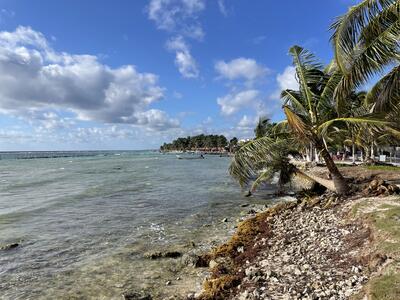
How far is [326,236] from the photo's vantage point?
10000 millimetres

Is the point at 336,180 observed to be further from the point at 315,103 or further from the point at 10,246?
the point at 10,246

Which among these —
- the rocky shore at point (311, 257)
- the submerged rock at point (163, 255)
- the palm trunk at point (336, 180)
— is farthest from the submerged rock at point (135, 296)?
the palm trunk at point (336, 180)

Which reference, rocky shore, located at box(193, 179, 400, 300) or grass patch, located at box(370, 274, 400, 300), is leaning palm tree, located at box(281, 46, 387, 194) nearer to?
rocky shore, located at box(193, 179, 400, 300)

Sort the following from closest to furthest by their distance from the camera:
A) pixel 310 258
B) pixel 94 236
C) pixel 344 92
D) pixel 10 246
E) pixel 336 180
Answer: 1. pixel 310 258
2. pixel 344 92
3. pixel 10 246
4. pixel 94 236
5. pixel 336 180

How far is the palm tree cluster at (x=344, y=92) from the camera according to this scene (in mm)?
9188

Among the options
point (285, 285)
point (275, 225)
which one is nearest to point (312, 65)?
point (275, 225)

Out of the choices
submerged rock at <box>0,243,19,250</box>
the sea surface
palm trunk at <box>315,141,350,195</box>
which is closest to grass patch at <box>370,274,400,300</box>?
the sea surface

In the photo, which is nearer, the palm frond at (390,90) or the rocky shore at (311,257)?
the rocky shore at (311,257)

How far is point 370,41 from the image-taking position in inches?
374

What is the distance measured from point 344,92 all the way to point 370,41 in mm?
1945

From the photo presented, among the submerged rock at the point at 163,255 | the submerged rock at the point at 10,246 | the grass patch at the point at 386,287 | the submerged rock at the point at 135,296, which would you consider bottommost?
the submerged rock at the point at 10,246

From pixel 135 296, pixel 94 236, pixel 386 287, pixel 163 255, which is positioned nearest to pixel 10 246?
pixel 94 236

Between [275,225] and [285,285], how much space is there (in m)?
6.36

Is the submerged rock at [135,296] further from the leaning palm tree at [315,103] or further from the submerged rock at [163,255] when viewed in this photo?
the leaning palm tree at [315,103]
